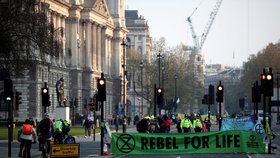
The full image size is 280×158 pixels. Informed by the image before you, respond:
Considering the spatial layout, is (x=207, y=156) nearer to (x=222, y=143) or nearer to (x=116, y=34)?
(x=222, y=143)

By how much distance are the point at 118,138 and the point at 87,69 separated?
4351 inches

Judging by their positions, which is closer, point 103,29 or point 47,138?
point 47,138

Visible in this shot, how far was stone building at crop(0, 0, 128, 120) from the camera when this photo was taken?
125000 mm

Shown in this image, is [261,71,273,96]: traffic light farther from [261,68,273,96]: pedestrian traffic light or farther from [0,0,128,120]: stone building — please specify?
[0,0,128,120]: stone building

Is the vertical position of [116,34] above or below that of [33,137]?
above

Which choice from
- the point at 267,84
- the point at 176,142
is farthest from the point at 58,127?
the point at 267,84

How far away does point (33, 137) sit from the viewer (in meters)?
47.4

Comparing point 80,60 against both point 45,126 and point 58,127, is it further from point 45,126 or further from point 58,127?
point 45,126

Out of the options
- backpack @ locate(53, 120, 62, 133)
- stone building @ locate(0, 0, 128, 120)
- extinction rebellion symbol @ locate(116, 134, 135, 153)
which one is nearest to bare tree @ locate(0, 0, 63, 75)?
backpack @ locate(53, 120, 62, 133)

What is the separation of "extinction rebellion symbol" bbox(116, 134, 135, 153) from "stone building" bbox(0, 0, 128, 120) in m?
72.8

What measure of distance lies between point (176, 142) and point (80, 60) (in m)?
111

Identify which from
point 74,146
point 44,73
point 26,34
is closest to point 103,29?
point 44,73

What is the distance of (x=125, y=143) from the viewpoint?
4884cm

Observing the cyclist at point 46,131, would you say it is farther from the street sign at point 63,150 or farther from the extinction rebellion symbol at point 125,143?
the street sign at point 63,150
